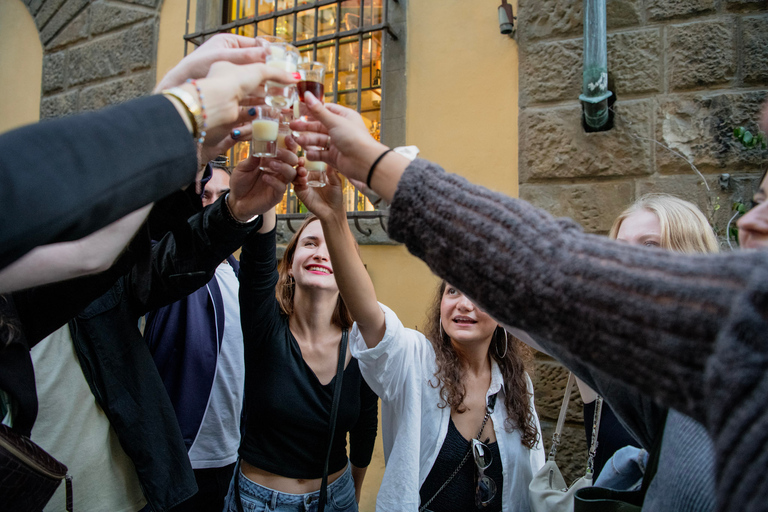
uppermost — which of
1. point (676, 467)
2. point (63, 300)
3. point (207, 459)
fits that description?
point (63, 300)

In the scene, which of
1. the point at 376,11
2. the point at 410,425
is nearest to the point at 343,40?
the point at 376,11

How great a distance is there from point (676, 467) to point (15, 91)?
6.20m

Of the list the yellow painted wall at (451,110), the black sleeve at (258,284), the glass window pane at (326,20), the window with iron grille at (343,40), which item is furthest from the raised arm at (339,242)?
the glass window pane at (326,20)

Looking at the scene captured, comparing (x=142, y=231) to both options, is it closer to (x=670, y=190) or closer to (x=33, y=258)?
(x=33, y=258)

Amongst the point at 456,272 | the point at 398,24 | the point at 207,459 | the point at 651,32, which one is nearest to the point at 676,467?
the point at 456,272

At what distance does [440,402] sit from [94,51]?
174 inches

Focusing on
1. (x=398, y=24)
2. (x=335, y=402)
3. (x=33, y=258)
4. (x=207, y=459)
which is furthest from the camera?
(x=398, y=24)

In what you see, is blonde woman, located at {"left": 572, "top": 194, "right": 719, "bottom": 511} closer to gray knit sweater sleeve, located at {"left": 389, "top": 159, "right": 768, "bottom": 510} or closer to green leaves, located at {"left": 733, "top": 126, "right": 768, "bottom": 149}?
gray knit sweater sleeve, located at {"left": 389, "top": 159, "right": 768, "bottom": 510}

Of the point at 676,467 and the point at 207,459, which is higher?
the point at 676,467

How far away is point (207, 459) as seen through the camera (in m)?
2.27

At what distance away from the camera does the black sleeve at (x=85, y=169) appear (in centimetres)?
68

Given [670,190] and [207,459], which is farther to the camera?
[670,190]

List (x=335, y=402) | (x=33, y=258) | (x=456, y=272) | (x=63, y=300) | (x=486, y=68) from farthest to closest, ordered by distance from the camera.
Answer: (x=486, y=68) → (x=335, y=402) → (x=63, y=300) → (x=33, y=258) → (x=456, y=272)

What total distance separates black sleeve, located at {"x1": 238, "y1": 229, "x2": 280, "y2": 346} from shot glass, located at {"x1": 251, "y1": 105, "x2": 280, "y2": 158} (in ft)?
1.43
